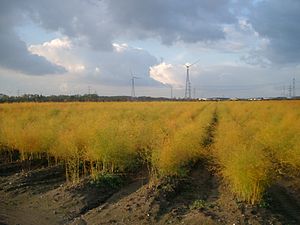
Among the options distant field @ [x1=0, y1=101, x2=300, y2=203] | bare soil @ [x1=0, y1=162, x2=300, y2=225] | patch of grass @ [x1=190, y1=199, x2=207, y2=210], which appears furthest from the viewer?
distant field @ [x1=0, y1=101, x2=300, y2=203]

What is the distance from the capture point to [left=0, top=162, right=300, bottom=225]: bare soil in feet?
32.1

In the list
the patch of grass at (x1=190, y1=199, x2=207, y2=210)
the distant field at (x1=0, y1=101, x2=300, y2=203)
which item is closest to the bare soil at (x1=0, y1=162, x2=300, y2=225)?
the patch of grass at (x1=190, y1=199, x2=207, y2=210)

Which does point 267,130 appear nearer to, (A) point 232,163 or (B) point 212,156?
(B) point 212,156

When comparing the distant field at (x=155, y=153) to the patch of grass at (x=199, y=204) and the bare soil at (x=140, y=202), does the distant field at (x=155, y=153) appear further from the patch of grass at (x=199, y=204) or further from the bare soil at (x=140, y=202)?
the patch of grass at (x=199, y=204)

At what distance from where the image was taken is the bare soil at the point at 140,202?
980 cm

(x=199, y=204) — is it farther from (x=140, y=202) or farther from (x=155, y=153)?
(x=155, y=153)

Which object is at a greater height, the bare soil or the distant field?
the distant field

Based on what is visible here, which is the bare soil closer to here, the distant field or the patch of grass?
the patch of grass

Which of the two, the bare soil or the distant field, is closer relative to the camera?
the bare soil

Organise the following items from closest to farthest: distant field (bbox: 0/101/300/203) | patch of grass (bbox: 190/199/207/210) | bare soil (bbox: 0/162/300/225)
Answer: bare soil (bbox: 0/162/300/225) < patch of grass (bbox: 190/199/207/210) < distant field (bbox: 0/101/300/203)

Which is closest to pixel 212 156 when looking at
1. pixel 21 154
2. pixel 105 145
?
pixel 105 145

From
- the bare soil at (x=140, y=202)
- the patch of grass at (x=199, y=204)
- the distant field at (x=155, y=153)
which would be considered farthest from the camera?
the distant field at (x=155, y=153)

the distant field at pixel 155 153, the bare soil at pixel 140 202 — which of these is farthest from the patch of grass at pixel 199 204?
the distant field at pixel 155 153

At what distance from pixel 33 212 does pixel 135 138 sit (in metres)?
5.36
